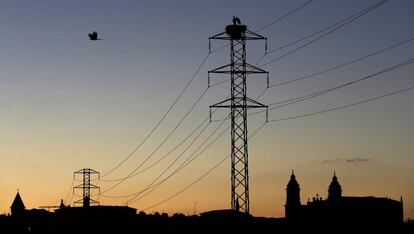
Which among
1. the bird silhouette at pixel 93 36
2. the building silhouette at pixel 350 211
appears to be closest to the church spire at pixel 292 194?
the building silhouette at pixel 350 211

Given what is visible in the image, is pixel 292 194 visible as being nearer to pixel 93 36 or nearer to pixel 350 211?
pixel 350 211

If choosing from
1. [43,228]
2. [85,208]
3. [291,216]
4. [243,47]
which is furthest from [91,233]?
[243,47]

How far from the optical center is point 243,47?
244 feet

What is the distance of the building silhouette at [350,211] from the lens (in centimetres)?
16200

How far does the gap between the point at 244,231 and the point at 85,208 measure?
5295 centimetres

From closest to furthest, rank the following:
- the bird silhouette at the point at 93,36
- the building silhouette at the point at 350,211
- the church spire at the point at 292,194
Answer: the bird silhouette at the point at 93,36 < the building silhouette at the point at 350,211 < the church spire at the point at 292,194

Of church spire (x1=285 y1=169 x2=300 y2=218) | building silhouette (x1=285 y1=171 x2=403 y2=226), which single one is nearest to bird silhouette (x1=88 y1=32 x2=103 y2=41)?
building silhouette (x1=285 y1=171 x2=403 y2=226)

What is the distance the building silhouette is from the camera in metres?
162

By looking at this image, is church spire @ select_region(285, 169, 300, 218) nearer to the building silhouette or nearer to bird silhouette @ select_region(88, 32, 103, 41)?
the building silhouette

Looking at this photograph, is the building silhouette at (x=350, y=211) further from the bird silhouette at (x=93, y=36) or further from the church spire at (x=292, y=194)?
the bird silhouette at (x=93, y=36)

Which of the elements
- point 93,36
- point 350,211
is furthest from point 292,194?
point 93,36

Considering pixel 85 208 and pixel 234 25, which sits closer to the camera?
pixel 234 25

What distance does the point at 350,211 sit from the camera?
165 m

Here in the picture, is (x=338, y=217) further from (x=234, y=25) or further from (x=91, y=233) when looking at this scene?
(x=234, y=25)
